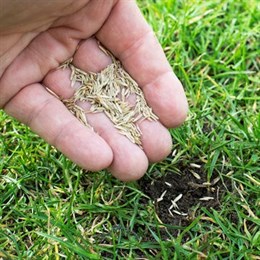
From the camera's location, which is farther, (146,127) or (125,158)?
(146,127)

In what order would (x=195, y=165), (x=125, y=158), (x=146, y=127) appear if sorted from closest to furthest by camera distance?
(x=125, y=158) → (x=146, y=127) → (x=195, y=165)

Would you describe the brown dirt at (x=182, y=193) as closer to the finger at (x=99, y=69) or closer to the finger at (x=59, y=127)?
the finger at (x=99, y=69)

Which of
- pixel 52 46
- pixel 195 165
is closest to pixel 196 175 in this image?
pixel 195 165

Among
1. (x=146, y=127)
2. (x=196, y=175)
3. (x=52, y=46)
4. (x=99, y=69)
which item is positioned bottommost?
(x=196, y=175)

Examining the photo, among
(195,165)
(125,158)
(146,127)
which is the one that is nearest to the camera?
(125,158)

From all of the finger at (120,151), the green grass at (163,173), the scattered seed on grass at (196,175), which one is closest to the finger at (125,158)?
the finger at (120,151)

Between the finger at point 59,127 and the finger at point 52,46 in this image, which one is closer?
the finger at point 59,127

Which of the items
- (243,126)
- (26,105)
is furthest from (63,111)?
(243,126)

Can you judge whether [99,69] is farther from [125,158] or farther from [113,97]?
[125,158]
